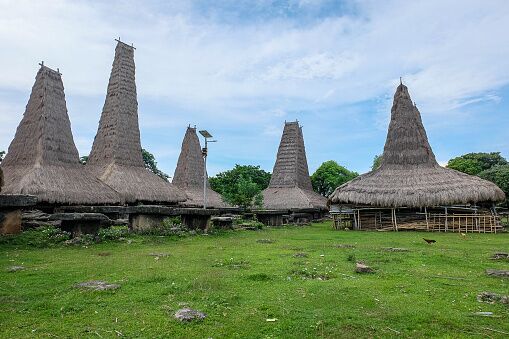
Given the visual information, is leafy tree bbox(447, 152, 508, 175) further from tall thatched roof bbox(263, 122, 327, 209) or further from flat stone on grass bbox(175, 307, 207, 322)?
flat stone on grass bbox(175, 307, 207, 322)

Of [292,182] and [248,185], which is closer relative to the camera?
[248,185]

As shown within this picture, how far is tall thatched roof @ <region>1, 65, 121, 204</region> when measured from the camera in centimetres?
1864

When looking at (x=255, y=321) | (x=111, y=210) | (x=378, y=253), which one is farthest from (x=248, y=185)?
(x=255, y=321)

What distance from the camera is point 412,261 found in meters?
9.33

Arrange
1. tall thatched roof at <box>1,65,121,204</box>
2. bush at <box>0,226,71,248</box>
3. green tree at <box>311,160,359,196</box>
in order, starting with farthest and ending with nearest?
green tree at <box>311,160,359,196</box> < tall thatched roof at <box>1,65,121,204</box> < bush at <box>0,226,71,248</box>

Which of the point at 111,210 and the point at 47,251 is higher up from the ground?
the point at 111,210

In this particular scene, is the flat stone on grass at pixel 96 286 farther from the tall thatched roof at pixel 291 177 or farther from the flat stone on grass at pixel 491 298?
the tall thatched roof at pixel 291 177

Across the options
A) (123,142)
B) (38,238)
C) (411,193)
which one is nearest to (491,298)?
(38,238)

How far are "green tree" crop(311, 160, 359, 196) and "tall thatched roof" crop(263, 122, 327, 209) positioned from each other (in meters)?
14.8

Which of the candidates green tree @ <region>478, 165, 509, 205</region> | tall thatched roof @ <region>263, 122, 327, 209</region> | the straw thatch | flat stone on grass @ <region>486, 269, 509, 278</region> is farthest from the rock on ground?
green tree @ <region>478, 165, 509, 205</region>

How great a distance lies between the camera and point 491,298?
5.59 m

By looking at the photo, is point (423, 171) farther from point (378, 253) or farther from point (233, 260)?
point (233, 260)

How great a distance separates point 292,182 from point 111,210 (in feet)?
73.4

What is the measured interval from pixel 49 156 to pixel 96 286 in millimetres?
16268
